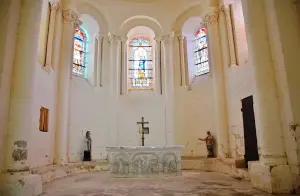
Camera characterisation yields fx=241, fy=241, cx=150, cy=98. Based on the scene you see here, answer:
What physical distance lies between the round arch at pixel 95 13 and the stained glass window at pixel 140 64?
5.39ft

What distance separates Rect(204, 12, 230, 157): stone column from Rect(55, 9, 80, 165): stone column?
5690 mm

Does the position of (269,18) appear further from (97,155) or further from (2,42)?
(97,155)

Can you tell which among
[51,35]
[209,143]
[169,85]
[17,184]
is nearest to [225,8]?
[169,85]

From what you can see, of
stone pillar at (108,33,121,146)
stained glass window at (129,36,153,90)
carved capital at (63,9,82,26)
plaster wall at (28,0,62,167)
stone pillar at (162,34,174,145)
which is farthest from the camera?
stained glass window at (129,36,153,90)

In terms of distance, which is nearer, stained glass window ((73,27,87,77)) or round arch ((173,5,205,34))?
stained glass window ((73,27,87,77))

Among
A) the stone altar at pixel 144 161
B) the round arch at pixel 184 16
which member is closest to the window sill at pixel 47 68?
the stone altar at pixel 144 161

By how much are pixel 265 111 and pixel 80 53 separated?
8.85 metres

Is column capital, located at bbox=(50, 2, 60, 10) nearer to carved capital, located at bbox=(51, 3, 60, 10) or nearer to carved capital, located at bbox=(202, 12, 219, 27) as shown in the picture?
carved capital, located at bbox=(51, 3, 60, 10)

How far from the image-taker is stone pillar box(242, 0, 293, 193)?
15.1 ft

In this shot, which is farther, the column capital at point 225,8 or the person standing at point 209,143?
the person standing at point 209,143

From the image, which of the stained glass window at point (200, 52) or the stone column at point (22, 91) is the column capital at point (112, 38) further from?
the stone column at point (22, 91)

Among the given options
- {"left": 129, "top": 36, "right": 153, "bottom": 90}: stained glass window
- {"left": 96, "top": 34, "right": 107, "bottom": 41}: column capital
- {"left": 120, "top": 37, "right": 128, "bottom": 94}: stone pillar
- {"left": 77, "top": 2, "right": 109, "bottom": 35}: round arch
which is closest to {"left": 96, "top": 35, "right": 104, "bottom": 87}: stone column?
{"left": 96, "top": 34, "right": 107, "bottom": 41}: column capital

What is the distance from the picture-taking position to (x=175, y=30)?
12.0 m

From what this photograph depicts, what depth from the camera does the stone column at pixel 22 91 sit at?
4375mm
